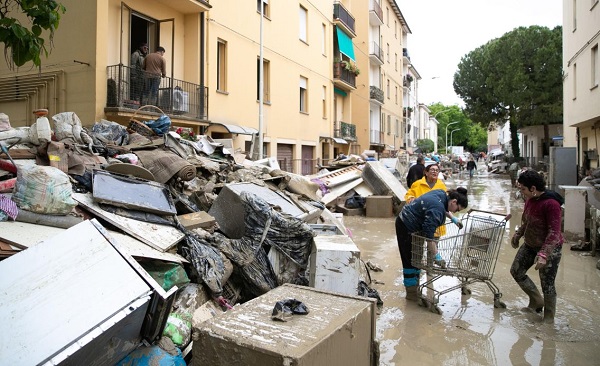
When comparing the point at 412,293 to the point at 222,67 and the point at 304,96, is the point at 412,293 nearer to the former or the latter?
the point at 222,67

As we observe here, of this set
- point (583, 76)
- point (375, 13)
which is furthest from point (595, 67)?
point (375, 13)

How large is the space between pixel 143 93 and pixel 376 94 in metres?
23.0

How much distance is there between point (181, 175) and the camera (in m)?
6.07

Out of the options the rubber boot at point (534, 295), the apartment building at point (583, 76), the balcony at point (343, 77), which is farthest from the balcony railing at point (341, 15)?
the rubber boot at point (534, 295)

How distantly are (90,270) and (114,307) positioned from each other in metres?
0.35

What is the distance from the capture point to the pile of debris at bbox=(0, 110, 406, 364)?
8.12ft

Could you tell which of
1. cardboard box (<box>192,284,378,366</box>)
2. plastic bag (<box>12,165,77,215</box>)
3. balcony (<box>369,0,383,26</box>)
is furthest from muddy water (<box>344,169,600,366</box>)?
balcony (<box>369,0,383,26</box>)

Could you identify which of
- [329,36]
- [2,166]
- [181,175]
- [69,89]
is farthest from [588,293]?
[329,36]

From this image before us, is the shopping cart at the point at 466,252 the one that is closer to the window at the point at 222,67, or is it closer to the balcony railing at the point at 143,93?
the balcony railing at the point at 143,93

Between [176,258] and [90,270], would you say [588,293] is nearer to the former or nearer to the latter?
[176,258]

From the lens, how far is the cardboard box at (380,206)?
12.5m

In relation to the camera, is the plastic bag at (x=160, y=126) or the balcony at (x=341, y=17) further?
the balcony at (x=341, y=17)

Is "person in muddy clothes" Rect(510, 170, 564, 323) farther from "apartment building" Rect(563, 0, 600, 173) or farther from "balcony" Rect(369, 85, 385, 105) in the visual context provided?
"balcony" Rect(369, 85, 385, 105)

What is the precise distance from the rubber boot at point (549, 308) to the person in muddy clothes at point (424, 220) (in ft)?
3.60
